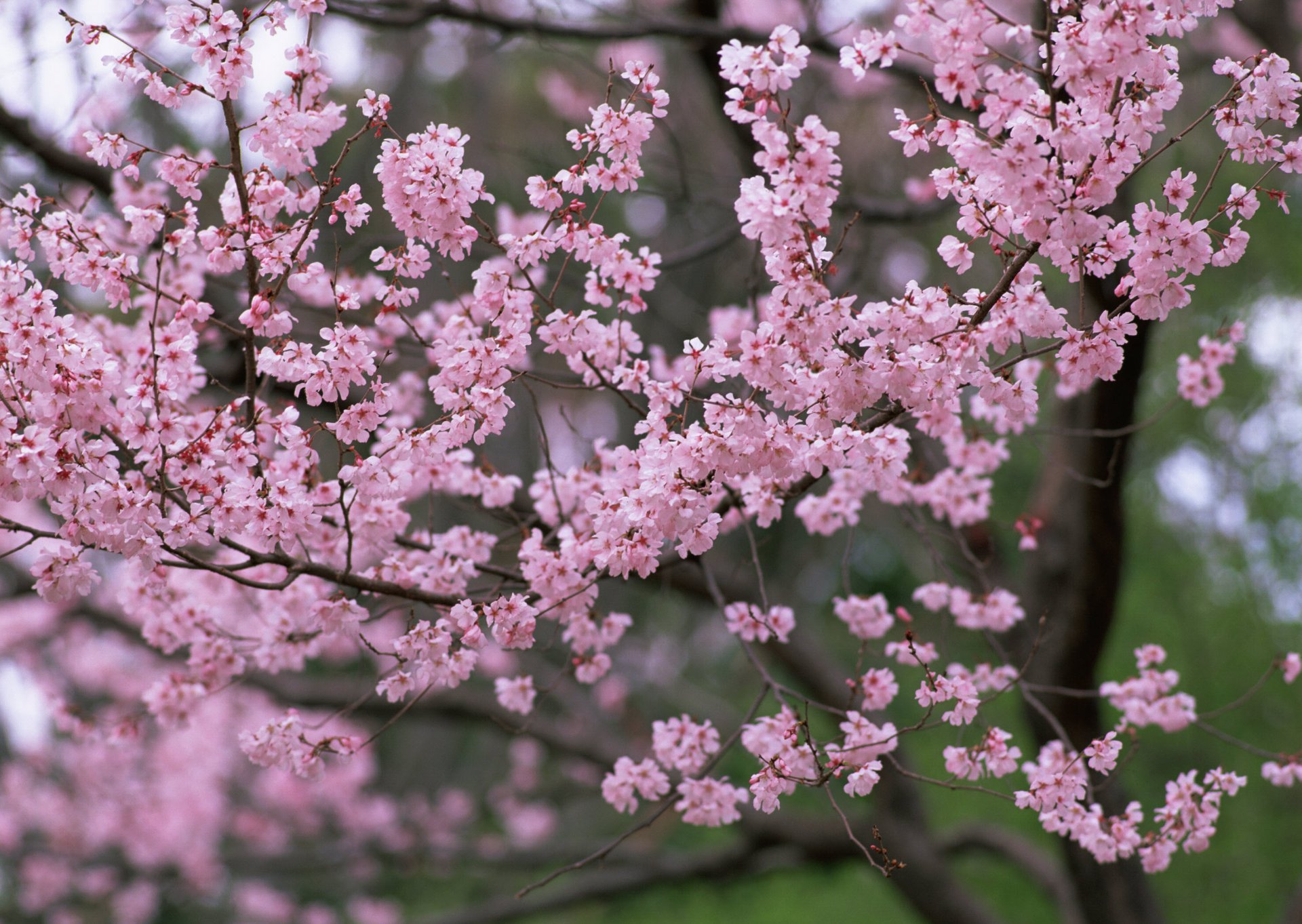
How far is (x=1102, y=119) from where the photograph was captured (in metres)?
2.15

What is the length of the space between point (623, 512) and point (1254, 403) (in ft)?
19.1

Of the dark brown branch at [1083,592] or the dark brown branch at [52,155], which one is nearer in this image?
the dark brown branch at [52,155]

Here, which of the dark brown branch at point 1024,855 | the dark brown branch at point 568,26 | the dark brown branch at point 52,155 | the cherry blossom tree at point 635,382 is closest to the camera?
the cherry blossom tree at point 635,382

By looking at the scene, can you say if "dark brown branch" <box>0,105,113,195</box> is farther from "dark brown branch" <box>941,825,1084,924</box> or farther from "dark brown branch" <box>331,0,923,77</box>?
"dark brown branch" <box>941,825,1084,924</box>

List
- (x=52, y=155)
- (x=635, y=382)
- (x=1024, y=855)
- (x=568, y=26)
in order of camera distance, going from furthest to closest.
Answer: (x=1024, y=855) → (x=568, y=26) → (x=52, y=155) → (x=635, y=382)

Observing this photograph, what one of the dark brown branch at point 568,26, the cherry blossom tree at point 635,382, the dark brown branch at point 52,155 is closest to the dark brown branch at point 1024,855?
the cherry blossom tree at point 635,382

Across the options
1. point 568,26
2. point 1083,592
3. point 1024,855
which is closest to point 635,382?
point 568,26

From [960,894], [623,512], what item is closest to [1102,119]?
[623,512]

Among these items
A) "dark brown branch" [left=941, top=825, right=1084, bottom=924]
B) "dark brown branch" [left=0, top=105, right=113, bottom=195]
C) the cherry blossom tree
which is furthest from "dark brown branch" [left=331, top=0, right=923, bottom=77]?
"dark brown branch" [left=941, top=825, right=1084, bottom=924]

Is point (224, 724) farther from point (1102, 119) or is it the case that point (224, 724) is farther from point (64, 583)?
point (1102, 119)

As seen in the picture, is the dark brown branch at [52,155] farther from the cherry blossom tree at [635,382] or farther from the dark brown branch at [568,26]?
the dark brown branch at [568,26]

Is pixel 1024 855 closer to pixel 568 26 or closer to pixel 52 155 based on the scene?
pixel 568 26

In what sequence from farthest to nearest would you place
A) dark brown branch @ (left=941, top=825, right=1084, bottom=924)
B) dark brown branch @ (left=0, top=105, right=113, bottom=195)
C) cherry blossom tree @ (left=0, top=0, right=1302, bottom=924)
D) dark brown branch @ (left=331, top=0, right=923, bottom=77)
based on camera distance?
dark brown branch @ (left=941, top=825, right=1084, bottom=924) → dark brown branch @ (left=331, top=0, right=923, bottom=77) → dark brown branch @ (left=0, top=105, right=113, bottom=195) → cherry blossom tree @ (left=0, top=0, right=1302, bottom=924)

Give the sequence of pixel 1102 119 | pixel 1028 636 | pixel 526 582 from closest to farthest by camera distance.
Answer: pixel 1102 119 → pixel 526 582 → pixel 1028 636
